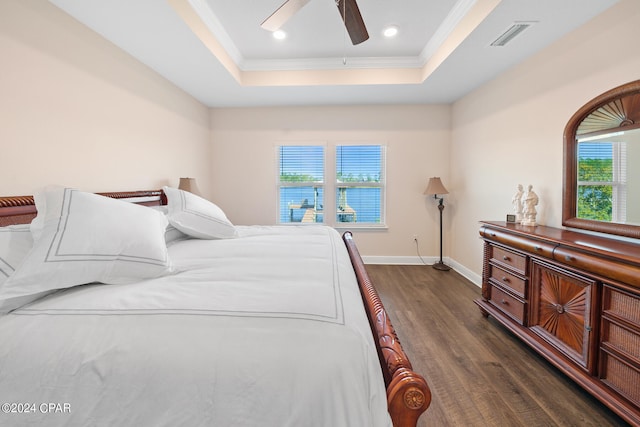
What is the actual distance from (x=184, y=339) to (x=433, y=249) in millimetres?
4156

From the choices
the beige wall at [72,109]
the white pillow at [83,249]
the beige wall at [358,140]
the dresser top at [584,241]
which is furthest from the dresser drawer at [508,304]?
the beige wall at [72,109]

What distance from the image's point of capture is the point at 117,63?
2.41 meters

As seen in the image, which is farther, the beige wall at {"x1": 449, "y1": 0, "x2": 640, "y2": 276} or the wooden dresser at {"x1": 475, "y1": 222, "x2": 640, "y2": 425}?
the beige wall at {"x1": 449, "y1": 0, "x2": 640, "y2": 276}

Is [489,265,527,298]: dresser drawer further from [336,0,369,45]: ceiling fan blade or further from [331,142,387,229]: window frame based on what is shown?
[336,0,369,45]: ceiling fan blade

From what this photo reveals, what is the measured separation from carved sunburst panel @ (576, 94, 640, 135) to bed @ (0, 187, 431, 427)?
2169 millimetres

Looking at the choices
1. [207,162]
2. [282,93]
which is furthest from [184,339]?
[207,162]

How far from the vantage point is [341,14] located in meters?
1.83

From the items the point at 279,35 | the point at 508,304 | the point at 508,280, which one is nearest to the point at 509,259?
the point at 508,280

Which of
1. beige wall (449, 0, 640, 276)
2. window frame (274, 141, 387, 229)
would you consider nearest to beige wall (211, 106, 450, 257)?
window frame (274, 141, 387, 229)

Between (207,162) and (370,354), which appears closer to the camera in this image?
(370,354)

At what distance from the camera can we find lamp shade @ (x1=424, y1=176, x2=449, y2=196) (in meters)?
3.88

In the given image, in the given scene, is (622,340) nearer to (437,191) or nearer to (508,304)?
(508,304)

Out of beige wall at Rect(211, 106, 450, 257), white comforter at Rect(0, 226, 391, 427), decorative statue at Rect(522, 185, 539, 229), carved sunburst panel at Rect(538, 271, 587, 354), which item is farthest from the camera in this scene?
beige wall at Rect(211, 106, 450, 257)

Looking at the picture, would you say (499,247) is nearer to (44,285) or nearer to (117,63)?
(44,285)
